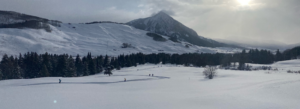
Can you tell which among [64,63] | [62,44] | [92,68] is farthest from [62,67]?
[62,44]

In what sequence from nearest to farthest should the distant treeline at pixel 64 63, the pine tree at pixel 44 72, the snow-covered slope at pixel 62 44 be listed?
1. the distant treeline at pixel 64 63
2. the pine tree at pixel 44 72
3. the snow-covered slope at pixel 62 44

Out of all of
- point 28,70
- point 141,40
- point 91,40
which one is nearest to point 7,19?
point 91,40

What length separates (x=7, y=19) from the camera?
188500mm

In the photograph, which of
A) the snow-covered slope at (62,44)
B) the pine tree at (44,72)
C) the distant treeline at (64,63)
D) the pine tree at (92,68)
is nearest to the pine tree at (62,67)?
the distant treeline at (64,63)

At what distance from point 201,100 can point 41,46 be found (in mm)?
133395

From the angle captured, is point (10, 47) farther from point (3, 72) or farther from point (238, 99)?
point (238, 99)

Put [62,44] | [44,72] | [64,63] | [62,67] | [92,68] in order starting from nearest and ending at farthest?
[44,72] → [64,63] → [62,67] → [92,68] → [62,44]

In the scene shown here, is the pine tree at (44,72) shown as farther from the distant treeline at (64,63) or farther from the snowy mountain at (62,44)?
the snowy mountain at (62,44)

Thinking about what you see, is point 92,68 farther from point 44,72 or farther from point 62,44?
point 62,44

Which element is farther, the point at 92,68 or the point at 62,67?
the point at 92,68

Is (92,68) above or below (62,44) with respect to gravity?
below

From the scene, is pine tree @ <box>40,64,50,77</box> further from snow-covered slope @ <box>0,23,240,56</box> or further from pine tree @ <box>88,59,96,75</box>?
snow-covered slope @ <box>0,23,240,56</box>

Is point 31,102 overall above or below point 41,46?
below

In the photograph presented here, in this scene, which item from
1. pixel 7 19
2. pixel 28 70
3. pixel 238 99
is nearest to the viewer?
pixel 238 99
